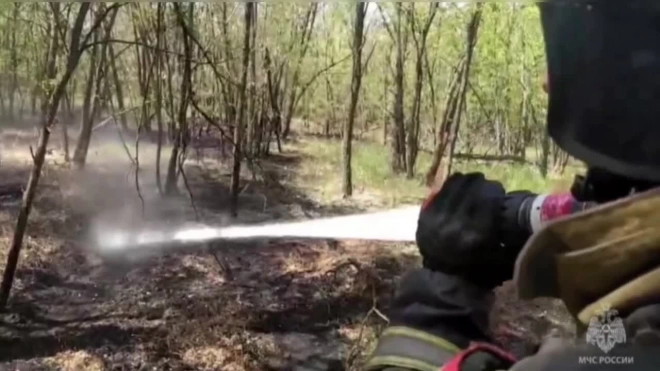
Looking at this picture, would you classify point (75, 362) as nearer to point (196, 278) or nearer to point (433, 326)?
point (196, 278)

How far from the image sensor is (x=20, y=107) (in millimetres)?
979

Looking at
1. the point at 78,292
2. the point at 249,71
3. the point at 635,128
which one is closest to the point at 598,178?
the point at 635,128

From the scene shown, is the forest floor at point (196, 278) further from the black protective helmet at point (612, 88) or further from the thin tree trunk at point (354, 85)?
the black protective helmet at point (612, 88)

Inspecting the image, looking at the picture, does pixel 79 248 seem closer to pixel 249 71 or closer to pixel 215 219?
pixel 215 219

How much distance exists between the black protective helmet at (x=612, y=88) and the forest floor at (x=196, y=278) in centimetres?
58

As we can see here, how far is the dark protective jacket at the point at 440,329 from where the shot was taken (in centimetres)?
41

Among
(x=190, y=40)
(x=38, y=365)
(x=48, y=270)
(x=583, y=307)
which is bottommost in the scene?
(x=38, y=365)

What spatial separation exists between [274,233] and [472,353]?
2.06 feet

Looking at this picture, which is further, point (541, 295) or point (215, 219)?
point (215, 219)

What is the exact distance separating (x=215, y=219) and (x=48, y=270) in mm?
201

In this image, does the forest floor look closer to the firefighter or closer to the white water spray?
the white water spray

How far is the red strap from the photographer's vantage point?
0.40 metres

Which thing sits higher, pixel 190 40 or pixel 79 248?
pixel 190 40

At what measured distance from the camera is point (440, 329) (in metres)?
0.44
